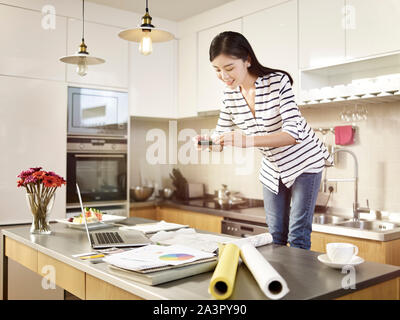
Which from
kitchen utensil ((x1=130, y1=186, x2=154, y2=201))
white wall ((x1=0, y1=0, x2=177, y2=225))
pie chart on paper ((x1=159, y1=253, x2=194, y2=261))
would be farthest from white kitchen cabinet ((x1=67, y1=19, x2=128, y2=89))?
pie chart on paper ((x1=159, y1=253, x2=194, y2=261))

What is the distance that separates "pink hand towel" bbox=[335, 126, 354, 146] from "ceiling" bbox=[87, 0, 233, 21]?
1573 millimetres

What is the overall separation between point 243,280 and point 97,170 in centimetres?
277

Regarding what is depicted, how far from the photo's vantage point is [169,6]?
3857mm

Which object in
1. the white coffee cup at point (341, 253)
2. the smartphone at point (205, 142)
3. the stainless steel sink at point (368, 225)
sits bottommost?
the stainless steel sink at point (368, 225)

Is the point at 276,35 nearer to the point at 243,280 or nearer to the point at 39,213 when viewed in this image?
the point at 39,213

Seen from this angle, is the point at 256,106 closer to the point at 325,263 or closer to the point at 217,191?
the point at 325,263

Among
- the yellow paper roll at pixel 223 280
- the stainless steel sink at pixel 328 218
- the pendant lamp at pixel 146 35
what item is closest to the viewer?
the yellow paper roll at pixel 223 280

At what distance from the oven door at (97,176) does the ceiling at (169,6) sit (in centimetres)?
138

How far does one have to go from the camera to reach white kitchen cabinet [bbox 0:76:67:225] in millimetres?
3225

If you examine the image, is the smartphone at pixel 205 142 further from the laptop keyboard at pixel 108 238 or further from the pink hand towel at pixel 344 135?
the pink hand towel at pixel 344 135

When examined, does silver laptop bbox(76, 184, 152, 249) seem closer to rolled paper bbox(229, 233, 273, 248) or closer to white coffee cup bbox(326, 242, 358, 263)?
rolled paper bbox(229, 233, 273, 248)

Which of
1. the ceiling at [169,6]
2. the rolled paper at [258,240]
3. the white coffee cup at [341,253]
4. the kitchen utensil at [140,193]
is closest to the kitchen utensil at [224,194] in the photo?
the kitchen utensil at [140,193]

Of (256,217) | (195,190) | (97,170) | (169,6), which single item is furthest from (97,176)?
(169,6)

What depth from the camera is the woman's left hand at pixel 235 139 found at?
165 cm
